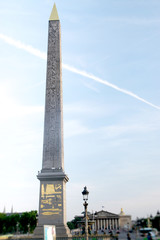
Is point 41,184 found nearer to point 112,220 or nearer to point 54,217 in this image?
point 54,217

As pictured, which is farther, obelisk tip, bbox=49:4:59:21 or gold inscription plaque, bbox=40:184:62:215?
obelisk tip, bbox=49:4:59:21

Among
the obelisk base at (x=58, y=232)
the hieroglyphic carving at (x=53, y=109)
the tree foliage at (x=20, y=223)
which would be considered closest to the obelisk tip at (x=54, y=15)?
the hieroglyphic carving at (x=53, y=109)

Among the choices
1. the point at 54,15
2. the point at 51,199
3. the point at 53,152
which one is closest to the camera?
the point at 51,199

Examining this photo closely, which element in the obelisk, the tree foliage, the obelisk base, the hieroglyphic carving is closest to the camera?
the obelisk base

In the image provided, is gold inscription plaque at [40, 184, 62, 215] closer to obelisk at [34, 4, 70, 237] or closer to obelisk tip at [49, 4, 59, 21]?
obelisk at [34, 4, 70, 237]

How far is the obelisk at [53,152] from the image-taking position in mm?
20953

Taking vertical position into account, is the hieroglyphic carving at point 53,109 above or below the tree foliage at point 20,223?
above

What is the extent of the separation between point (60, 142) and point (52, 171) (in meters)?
2.55

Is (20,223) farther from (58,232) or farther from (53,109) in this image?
(53,109)

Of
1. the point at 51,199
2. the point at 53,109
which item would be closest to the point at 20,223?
the point at 51,199

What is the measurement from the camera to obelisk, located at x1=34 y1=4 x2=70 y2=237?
68.7ft

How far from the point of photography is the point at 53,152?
23203mm

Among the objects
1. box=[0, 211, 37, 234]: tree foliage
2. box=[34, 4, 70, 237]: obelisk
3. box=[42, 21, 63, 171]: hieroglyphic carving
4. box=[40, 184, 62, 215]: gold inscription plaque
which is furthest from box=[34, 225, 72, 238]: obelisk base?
box=[0, 211, 37, 234]: tree foliage

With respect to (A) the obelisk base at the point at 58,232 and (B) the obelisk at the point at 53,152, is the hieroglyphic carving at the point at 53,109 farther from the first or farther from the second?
(A) the obelisk base at the point at 58,232
